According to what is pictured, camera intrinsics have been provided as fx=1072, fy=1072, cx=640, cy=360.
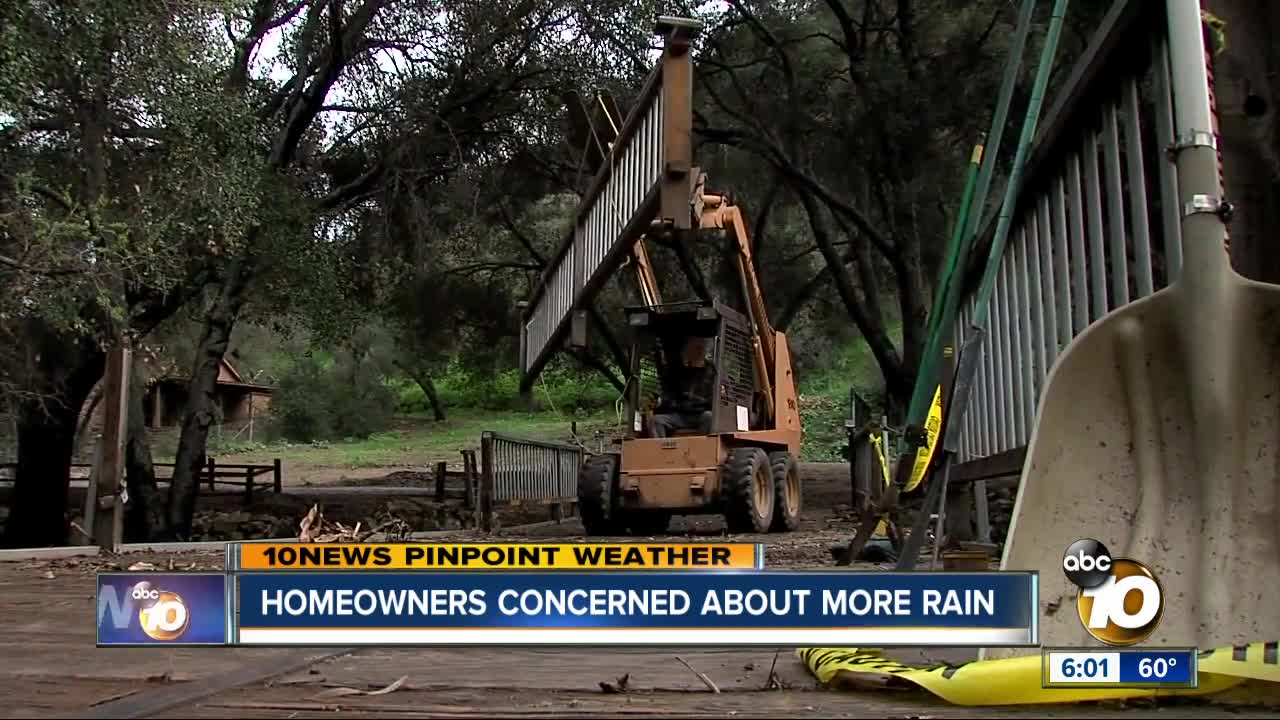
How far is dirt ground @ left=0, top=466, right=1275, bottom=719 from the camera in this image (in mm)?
2252

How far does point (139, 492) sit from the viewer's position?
670 inches

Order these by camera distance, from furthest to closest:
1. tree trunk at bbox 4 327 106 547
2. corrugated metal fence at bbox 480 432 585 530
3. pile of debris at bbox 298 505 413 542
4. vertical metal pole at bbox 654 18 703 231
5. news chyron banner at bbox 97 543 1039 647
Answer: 1. tree trunk at bbox 4 327 106 547
2. corrugated metal fence at bbox 480 432 585 530
3. vertical metal pole at bbox 654 18 703 231
4. pile of debris at bbox 298 505 413 542
5. news chyron banner at bbox 97 543 1039 647

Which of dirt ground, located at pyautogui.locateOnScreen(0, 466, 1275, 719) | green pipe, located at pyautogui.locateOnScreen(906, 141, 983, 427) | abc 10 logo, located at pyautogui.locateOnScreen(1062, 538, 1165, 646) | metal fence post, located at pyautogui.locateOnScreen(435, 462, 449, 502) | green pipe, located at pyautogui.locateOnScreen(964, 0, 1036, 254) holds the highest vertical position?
green pipe, located at pyautogui.locateOnScreen(964, 0, 1036, 254)

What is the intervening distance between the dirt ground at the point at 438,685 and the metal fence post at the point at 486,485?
10947 mm

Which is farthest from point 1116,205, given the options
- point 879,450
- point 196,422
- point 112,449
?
point 196,422

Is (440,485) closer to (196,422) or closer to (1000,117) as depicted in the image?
(196,422)

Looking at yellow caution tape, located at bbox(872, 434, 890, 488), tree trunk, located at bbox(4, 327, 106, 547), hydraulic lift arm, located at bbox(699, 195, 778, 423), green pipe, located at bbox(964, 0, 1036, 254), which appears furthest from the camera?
tree trunk, located at bbox(4, 327, 106, 547)

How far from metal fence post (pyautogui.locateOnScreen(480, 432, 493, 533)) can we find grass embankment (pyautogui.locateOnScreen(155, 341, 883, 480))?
22.3 metres

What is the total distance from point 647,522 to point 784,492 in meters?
1.78

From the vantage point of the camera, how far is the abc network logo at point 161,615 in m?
2.09

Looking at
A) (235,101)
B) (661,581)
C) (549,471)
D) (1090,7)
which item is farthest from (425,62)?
(661,581)

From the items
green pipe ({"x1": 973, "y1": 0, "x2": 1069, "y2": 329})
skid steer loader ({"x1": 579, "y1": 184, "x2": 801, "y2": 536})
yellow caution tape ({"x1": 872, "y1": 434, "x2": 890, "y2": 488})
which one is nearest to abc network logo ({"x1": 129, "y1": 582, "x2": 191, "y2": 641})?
green pipe ({"x1": 973, "y1": 0, "x2": 1069, "y2": 329})

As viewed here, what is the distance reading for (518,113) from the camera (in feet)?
55.4

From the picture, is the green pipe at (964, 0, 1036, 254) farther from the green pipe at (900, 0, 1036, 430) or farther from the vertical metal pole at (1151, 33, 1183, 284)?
the vertical metal pole at (1151, 33, 1183, 284)
